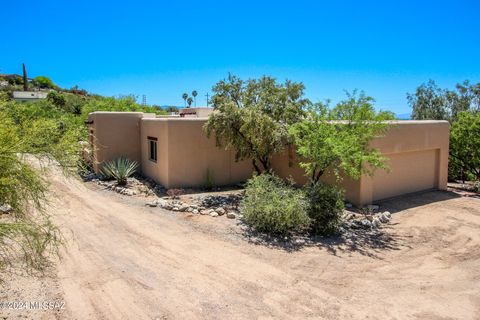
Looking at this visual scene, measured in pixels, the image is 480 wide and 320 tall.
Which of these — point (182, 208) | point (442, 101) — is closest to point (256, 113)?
point (182, 208)

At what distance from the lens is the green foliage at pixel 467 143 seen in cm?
1773

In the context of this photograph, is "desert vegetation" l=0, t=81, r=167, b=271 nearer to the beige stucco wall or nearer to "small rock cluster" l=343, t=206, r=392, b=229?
"small rock cluster" l=343, t=206, r=392, b=229

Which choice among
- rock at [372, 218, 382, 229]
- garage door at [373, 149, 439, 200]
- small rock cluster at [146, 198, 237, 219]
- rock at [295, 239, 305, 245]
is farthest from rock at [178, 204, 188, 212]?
garage door at [373, 149, 439, 200]

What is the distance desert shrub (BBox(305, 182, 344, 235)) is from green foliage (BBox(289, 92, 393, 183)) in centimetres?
65

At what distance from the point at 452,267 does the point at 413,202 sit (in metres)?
6.21

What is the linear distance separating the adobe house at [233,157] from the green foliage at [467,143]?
6.56ft

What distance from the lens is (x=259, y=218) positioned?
10.4 m

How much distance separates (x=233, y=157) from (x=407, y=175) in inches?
305

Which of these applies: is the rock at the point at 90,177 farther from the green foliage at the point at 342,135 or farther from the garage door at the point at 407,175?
the garage door at the point at 407,175

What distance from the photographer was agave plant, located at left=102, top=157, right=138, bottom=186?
626 inches

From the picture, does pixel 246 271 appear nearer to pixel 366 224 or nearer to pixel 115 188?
pixel 366 224

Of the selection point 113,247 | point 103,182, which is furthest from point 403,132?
point 103,182

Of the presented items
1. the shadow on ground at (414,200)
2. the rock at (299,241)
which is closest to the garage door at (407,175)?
the shadow on ground at (414,200)

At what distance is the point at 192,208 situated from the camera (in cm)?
1264
